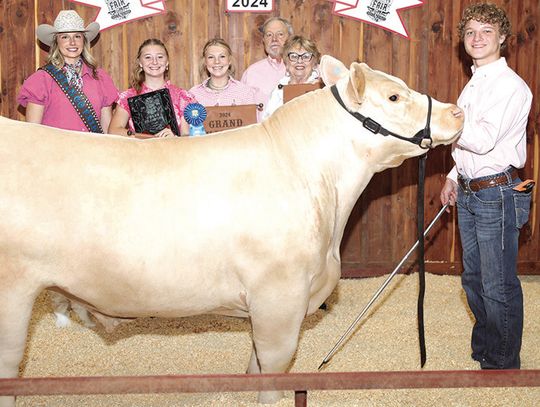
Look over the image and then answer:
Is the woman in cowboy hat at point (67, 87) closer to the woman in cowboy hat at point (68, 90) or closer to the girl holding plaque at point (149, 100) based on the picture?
the woman in cowboy hat at point (68, 90)

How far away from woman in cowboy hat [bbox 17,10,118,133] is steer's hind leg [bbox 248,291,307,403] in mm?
1904

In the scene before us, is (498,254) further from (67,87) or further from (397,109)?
(67,87)

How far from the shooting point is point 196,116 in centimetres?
362

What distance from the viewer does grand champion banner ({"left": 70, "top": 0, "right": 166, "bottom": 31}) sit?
4691 millimetres

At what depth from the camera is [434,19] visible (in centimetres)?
493

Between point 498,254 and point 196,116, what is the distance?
176 centimetres

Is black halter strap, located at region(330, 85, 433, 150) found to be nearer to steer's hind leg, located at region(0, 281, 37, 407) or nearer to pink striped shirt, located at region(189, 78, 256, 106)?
steer's hind leg, located at region(0, 281, 37, 407)

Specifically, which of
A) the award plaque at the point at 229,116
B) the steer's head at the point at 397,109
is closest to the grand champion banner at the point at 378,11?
the award plaque at the point at 229,116

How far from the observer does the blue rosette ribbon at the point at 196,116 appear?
3613mm

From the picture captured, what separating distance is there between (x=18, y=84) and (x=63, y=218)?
2.97 metres

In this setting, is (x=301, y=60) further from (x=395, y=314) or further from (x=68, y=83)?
(x=395, y=314)

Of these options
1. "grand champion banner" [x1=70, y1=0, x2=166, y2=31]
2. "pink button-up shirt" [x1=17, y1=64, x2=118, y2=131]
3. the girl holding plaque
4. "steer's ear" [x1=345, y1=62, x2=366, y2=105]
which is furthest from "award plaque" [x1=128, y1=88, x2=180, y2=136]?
"steer's ear" [x1=345, y1=62, x2=366, y2=105]

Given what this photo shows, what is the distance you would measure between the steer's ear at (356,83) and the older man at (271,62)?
199 centimetres

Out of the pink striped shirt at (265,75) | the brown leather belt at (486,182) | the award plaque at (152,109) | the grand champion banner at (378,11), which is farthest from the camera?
the grand champion banner at (378,11)
